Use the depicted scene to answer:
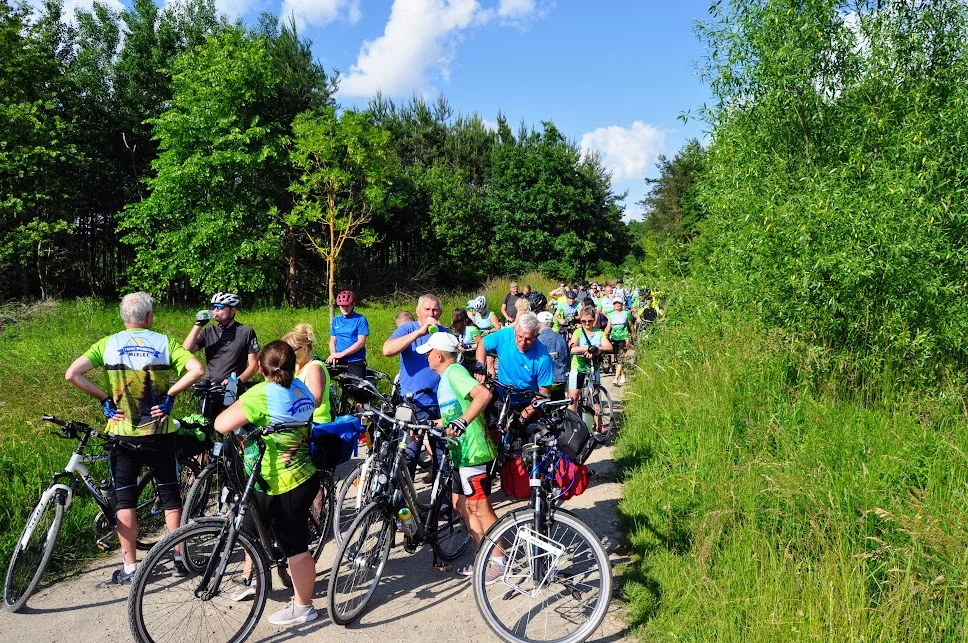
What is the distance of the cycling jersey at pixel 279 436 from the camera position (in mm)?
3547

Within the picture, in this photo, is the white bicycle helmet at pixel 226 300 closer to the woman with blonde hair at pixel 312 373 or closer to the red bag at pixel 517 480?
the woman with blonde hair at pixel 312 373

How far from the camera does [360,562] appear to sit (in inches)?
156

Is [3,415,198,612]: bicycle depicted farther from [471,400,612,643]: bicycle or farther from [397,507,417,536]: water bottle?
[471,400,612,643]: bicycle

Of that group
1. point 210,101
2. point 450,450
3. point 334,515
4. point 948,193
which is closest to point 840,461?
point 450,450

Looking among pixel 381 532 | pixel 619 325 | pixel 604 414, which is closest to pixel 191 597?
pixel 381 532

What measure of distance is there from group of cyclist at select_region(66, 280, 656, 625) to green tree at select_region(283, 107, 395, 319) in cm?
1530

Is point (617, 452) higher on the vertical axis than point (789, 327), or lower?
lower

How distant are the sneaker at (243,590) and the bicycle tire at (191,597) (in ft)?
0.12

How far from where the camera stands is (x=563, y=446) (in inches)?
157

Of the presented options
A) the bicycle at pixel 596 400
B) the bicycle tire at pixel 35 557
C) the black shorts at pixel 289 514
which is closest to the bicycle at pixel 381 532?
the black shorts at pixel 289 514

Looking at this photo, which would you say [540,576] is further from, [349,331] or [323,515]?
[349,331]

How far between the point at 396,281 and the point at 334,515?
942 inches

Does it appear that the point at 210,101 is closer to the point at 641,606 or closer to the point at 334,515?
the point at 334,515

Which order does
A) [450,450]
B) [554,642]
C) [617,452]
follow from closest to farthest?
[554,642], [450,450], [617,452]
